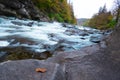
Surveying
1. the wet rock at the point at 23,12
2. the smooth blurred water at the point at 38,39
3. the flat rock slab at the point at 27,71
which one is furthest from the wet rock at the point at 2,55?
the wet rock at the point at 23,12

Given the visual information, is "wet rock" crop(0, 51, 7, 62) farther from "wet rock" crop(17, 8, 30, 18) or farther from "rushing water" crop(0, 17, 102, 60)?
"wet rock" crop(17, 8, 30, 18)

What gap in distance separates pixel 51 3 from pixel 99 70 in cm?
3026

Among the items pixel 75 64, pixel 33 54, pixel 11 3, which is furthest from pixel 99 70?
pixel 11 3

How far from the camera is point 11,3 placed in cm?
2123

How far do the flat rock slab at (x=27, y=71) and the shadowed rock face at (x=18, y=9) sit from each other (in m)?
17.4

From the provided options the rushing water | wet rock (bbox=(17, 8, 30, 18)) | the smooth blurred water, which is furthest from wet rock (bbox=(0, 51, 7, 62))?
wet rock (bbox=(17, 8, 30, 18))

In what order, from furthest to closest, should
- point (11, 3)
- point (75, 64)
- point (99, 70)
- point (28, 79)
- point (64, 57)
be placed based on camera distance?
1. point (11, 3)
2. point (64, 57)
3. point (75, 64)
4. point (99, 70)
5. point (28, 79)

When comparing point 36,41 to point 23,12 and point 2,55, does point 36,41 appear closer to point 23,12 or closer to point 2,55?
point 2,55

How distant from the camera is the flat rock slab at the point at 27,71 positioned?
8.41ft

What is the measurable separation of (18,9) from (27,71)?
65.4 ft

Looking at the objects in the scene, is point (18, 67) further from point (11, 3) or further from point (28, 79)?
point (11, 3)

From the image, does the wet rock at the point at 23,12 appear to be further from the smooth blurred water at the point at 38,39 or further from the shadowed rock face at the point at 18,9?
the smooth blurred water at the point at 38,39

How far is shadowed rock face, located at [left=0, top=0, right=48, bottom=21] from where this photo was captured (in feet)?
65.8

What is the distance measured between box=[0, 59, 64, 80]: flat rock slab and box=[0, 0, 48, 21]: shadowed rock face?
57.2 feet
